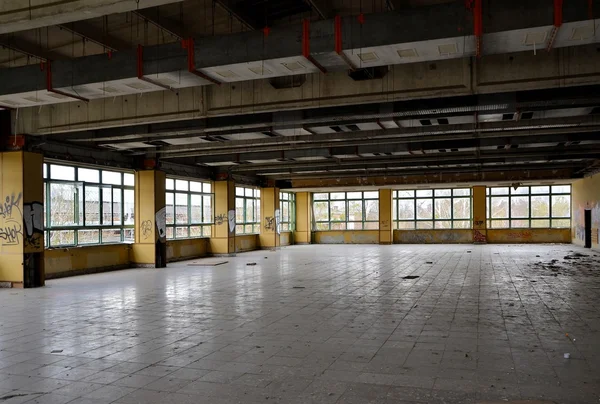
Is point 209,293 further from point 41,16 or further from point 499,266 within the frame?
point 499,266

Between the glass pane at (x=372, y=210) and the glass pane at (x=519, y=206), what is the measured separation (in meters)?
7.97

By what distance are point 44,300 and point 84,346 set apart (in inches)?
183

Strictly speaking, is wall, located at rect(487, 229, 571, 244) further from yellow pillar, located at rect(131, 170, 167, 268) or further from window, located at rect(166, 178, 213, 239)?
yellow pillar, located at rect(131, 170, 167, 268)

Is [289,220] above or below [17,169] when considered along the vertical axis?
below

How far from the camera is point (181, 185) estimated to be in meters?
20.7

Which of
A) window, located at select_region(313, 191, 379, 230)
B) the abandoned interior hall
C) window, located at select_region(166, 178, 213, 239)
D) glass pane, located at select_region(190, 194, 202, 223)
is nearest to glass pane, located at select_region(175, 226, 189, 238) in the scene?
window, located at select_region(166, 178, 213, 239)

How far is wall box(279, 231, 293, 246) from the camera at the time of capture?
30472 millimetres

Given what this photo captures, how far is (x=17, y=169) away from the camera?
1272cm

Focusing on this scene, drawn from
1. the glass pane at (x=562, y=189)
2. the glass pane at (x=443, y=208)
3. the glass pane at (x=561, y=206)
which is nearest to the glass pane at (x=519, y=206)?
the glass pane at (x=561, y=206)

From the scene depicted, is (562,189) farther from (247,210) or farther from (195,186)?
(195,186)

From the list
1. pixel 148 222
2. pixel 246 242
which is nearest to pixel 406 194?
pixel 246 242

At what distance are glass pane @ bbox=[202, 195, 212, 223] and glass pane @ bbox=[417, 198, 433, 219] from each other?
14.2m

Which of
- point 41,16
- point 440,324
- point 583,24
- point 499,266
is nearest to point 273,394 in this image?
point 440,324

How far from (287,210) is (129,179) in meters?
15.0
